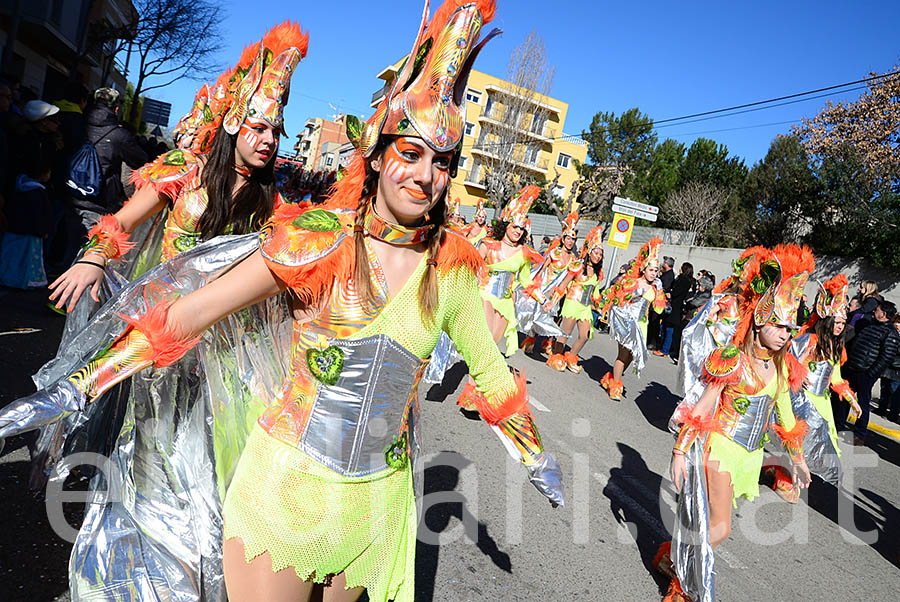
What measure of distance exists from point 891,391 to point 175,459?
39.2ft

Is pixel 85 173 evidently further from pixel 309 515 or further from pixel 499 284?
pixel 309 515

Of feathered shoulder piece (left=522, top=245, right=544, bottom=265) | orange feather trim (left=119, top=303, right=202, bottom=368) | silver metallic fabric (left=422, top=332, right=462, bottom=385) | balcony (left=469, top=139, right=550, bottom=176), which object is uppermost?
balcony (left=469, top=139, right=550, bottom=176)

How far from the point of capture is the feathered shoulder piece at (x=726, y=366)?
12.1 ft

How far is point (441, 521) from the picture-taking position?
13.3 ft

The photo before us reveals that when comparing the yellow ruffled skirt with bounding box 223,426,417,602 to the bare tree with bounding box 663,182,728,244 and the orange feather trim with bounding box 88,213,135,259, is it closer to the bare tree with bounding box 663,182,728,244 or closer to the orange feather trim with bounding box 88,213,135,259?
the orange feather trim with bounding box 88,213,135,259

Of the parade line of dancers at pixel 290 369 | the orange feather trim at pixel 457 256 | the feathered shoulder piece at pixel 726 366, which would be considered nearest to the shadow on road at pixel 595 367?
the feathered shoulder piece at pixel 726 366

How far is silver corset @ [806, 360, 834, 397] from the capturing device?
21.9ft

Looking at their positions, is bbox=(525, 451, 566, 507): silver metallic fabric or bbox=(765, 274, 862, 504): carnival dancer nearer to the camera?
bbox=(525, 451, 566, 507): silver metallic fabric

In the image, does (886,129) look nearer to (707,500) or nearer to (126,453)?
(707,500)

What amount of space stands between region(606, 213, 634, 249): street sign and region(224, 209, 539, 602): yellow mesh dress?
15652 mm

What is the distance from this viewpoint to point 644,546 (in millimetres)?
4363

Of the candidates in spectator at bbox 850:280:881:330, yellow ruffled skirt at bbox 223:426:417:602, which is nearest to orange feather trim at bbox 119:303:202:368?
yellow ruffled skirt at bbox 223:426:417:602

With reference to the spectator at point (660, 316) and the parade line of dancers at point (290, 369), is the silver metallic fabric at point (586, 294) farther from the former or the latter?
the parade line of dancers at point (290, 369)

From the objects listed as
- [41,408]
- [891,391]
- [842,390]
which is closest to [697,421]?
[41,408]
